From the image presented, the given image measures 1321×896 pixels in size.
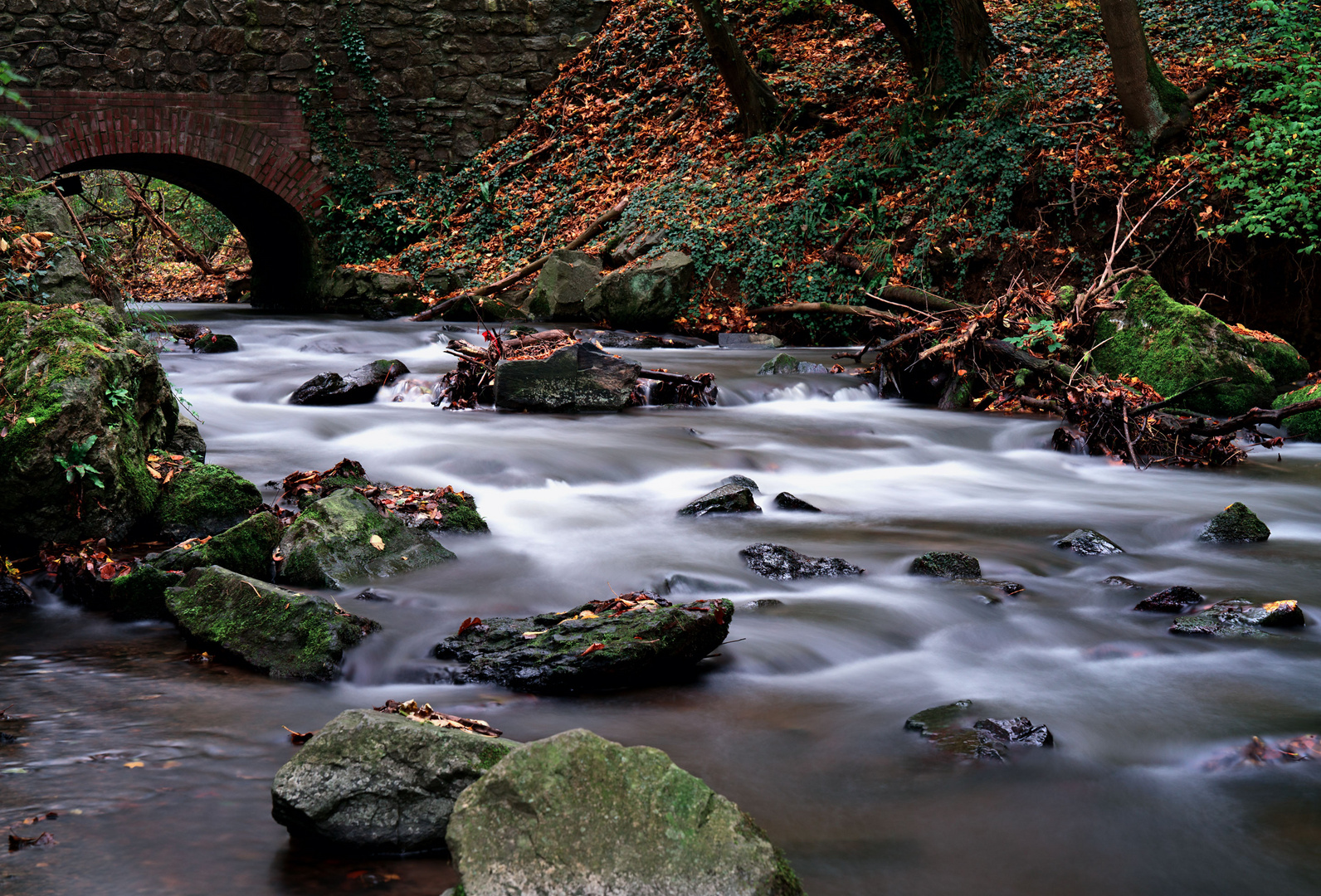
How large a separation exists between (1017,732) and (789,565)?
1.58 meters

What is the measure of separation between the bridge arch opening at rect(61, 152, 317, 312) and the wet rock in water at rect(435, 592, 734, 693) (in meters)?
13.0

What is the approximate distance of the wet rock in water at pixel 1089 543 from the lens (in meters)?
4.63

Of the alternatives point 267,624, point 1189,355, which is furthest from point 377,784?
point 1189,355

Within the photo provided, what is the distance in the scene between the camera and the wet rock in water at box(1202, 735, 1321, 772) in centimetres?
262

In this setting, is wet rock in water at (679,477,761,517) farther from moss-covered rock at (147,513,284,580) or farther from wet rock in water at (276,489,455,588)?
moss-covered rock at (147,513,284,580)

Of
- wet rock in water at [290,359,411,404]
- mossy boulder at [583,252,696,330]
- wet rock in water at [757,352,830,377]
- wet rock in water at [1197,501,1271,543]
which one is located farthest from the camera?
mossy boulder at [583,252,696,330]

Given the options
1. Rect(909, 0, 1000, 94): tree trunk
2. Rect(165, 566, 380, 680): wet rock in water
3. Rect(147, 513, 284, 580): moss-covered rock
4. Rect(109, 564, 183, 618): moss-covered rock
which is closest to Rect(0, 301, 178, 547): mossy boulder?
Rect(147, 513, 284, 580): moss-covered rock

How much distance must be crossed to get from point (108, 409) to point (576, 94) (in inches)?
518

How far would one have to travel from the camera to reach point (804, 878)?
2.06 m

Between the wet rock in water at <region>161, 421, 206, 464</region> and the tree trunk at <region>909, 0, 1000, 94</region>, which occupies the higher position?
the tree trunk at <region>909, 0, 1000, 94</region>

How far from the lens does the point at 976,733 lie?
275cm

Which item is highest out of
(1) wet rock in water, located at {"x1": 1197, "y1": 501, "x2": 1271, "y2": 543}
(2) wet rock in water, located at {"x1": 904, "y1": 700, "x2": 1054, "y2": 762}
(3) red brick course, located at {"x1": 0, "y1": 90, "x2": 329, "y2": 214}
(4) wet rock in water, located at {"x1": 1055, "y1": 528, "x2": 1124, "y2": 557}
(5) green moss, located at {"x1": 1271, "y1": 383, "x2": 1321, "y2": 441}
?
(3) red brick course, located at {"x1": 0, "y1": 90, "x2": 329, "y2": 214}

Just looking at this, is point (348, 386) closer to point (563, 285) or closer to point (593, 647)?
point (563, 285)

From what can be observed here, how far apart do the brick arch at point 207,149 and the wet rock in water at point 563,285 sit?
4.80 metres
